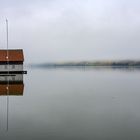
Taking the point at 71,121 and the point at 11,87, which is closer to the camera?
the point at 71,121

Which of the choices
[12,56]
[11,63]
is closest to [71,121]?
[11,63]

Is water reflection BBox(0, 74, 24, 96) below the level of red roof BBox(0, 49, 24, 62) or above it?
below

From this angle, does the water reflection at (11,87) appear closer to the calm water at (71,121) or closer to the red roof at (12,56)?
the red roof at (12,56)

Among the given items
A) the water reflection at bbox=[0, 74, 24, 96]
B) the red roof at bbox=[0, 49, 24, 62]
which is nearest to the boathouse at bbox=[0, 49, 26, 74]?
the red roof at bbox=[0, 49, 24, 62]

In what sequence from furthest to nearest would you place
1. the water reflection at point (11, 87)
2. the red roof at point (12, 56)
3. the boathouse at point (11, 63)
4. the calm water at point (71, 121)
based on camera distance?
the red roof at point (12, 56)
the boathouse at point (11, 63)
the water reflection at point (11, 87)
the calm water at point (71, 121)

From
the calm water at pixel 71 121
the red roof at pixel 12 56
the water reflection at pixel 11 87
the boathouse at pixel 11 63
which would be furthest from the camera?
the red roof at pixel 12 56

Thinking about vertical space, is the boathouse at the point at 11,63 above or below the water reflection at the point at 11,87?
above

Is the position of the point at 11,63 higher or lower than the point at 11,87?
higher

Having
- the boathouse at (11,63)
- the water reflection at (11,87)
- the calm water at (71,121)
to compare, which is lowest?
the calm water at (71,121)

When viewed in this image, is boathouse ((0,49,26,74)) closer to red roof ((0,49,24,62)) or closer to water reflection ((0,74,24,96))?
red roof ((0,49,24,62))

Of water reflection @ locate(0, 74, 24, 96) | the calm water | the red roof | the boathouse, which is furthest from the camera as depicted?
the red roof

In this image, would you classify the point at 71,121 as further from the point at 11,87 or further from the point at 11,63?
the point at 11,63

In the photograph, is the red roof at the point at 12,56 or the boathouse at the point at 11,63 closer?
the boathouse at the point at 11,63

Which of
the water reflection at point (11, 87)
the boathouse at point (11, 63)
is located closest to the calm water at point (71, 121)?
the water reflection at point (11, 87)
